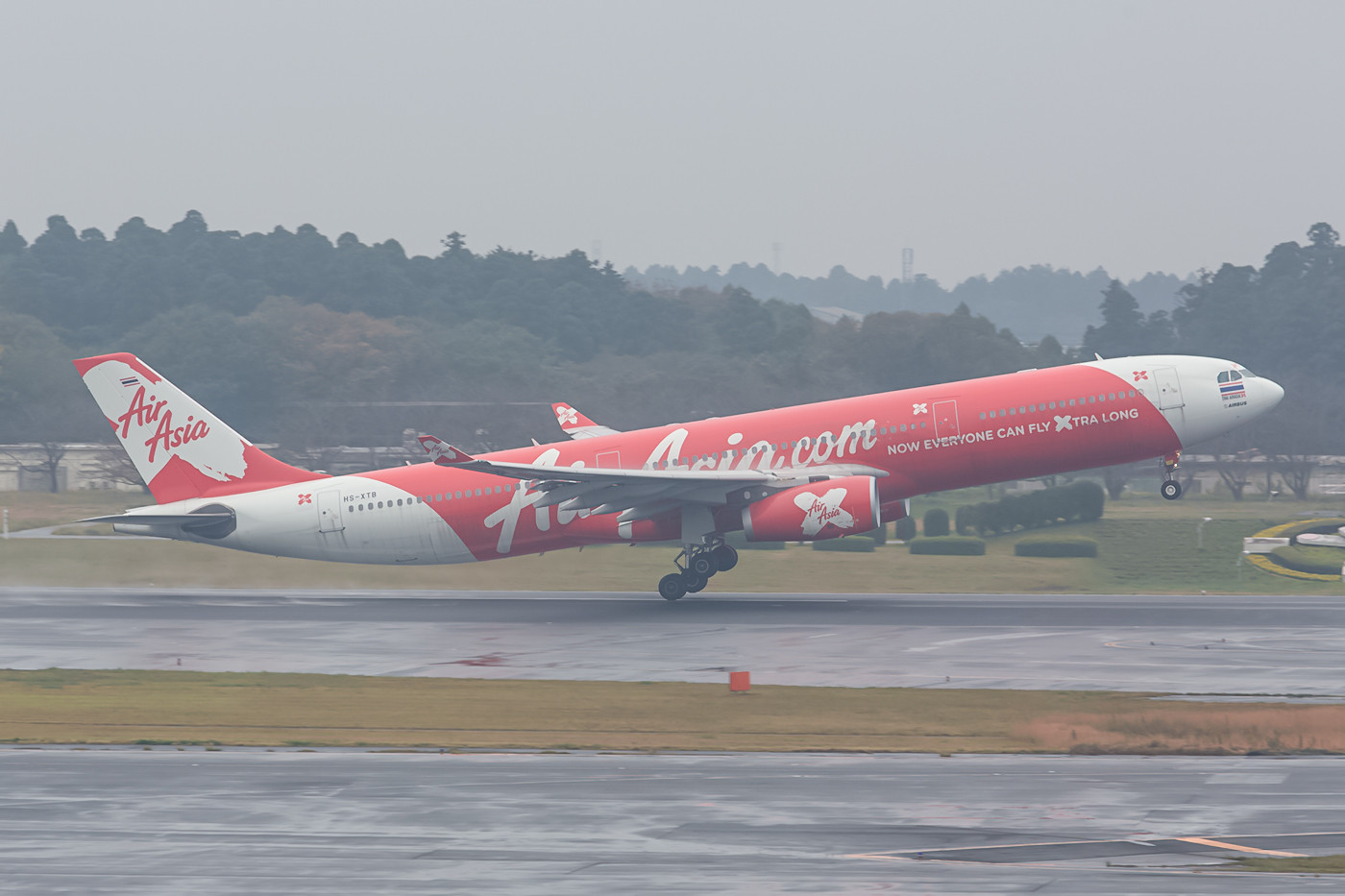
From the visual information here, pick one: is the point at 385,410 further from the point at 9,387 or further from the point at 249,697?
the point at 249,697

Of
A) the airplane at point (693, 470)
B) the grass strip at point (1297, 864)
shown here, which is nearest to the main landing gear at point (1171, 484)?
the airplane at point (693, 470)

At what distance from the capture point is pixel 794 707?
25.1 meters

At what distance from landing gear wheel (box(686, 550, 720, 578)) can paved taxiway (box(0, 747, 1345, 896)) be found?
2047cm

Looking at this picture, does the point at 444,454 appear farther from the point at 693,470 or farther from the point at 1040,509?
the point at 1040,509

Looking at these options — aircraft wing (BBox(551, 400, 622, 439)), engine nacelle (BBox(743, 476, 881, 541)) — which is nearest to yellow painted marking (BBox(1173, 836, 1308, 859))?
engine nacelle (BBox(743, 476, 881, 541))

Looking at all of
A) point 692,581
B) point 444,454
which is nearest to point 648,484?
point 692,581

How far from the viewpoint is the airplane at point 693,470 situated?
3941cm

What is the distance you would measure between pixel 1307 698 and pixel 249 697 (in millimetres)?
19324

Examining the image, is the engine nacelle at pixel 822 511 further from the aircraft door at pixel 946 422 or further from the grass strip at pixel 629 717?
the grass strip at pixel 629 717

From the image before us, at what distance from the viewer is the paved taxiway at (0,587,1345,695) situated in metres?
28.9

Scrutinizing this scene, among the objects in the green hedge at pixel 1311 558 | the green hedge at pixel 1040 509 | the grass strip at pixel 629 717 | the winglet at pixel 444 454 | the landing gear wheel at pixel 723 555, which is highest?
the winglet at pixel 444 454

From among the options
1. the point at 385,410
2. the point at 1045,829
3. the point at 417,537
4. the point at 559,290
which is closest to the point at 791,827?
the point at 1045,829

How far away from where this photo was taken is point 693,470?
1617 inches

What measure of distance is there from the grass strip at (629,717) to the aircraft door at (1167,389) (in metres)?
16.0
